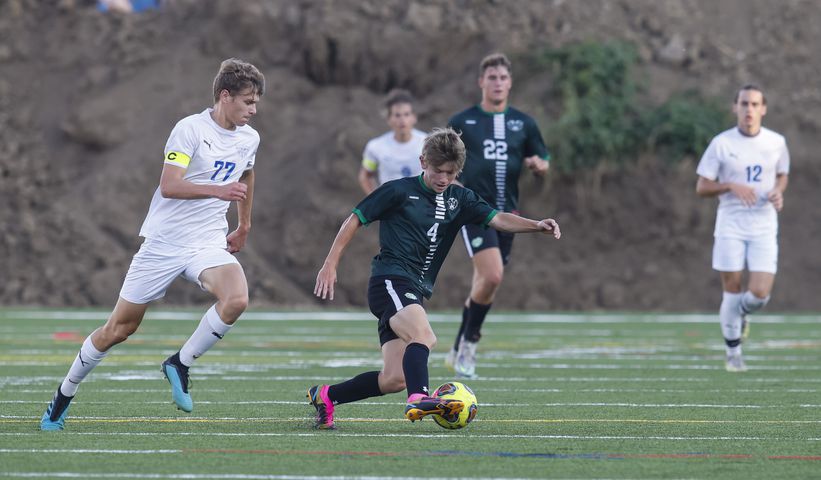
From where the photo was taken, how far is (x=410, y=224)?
25.2 ft

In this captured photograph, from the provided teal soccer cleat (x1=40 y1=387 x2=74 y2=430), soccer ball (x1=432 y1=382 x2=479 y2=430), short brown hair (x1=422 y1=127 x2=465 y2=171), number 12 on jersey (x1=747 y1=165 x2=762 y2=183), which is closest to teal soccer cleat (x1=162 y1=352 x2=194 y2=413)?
teal soccer cleat (x1=40 y1=387 x2=74 y2=430)

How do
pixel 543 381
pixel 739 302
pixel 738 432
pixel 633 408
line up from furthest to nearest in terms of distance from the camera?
1. pixel 739 302
2. pixel 543 381
3. pixel 633 408
4. pixel 738 432

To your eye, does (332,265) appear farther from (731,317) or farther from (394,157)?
(394,157)

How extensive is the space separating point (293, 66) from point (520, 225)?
677 inches

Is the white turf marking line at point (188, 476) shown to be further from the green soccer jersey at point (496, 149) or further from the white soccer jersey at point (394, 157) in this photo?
the white soccer jersey at point (394, 157)

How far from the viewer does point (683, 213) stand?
2253 centimetres

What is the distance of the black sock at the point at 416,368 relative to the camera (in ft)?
23.6

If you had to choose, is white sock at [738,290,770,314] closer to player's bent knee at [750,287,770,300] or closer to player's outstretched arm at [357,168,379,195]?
player's bent knee at [750,287,770,300]

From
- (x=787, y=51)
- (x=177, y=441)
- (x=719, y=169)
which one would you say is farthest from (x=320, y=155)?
(x=177, y=441)

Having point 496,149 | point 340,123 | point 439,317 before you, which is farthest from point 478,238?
point 340,123

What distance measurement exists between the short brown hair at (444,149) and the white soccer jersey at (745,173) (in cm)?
510

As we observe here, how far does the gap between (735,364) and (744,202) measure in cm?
140

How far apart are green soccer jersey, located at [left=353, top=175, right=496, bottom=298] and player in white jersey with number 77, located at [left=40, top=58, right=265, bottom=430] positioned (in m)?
0.75

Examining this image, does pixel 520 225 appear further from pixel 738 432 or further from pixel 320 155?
pixel 320 155
